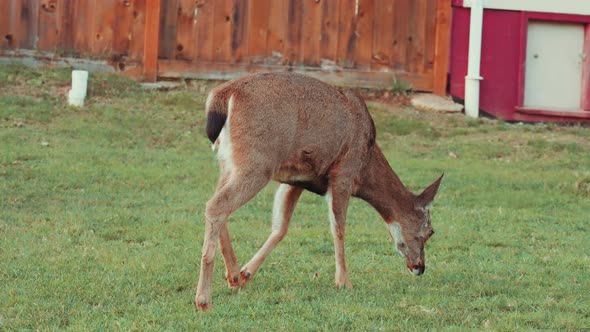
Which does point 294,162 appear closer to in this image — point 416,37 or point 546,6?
point 416,37

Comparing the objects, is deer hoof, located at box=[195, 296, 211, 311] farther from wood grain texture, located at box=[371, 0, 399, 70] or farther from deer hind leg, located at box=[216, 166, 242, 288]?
wood grain texture, located at box=[371, 0, 399, 70]

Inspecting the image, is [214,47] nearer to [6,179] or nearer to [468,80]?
[468,80]

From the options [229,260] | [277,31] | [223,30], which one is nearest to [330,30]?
[277,31]

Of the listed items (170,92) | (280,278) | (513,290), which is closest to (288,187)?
(280,278)

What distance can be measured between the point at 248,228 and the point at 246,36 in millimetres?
6669

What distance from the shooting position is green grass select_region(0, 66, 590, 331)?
7059mm

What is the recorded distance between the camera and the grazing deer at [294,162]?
7352mm

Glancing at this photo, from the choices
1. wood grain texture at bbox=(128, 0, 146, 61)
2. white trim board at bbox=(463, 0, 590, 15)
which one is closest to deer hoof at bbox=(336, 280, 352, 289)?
wood grain texture at bbox=(128, 0, 146, 61)

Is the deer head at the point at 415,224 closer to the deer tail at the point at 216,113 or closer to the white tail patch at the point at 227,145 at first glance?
the white tail patch at the point at 227,145

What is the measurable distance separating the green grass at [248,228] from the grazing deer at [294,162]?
0.30 m

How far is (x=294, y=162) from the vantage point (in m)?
7.82

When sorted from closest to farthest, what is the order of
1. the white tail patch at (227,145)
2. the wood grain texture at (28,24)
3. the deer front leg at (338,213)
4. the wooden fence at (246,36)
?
the white tail patch at (227,145), the deer front leg at (338,213), the wood grain texture at (28,24), the wooden fence at (246,36)

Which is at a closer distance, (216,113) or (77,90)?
(216,113)

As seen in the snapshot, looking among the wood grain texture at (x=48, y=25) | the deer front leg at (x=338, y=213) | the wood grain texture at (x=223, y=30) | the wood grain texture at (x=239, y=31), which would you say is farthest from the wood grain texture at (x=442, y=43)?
the deer front leg at (x=338, y=213)
